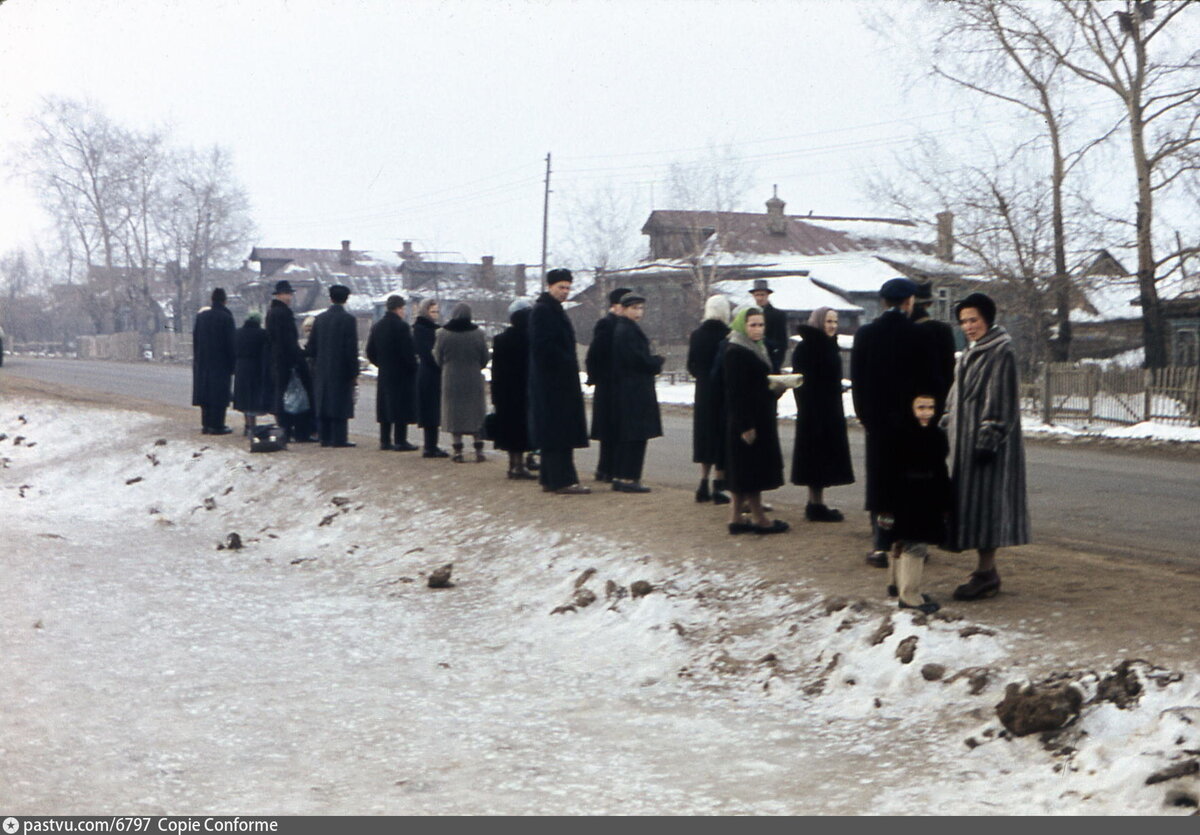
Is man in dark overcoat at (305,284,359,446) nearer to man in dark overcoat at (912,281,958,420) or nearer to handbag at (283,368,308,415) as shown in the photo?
handbag at (283,368,308,415)

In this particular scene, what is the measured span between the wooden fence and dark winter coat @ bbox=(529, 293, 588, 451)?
47.4ft

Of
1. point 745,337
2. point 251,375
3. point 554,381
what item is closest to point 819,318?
point 745,337

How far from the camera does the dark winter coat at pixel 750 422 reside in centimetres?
921

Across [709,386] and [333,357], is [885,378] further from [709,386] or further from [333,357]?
[333,357]

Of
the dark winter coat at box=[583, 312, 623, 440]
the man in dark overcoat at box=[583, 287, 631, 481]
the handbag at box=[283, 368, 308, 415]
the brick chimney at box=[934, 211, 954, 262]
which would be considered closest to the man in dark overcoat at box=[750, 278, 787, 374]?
the man in dark overcoat at box=[583, 287, 631, 481]

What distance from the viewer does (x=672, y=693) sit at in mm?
7539

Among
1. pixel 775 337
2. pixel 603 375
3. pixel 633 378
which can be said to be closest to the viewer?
pixel 775 337

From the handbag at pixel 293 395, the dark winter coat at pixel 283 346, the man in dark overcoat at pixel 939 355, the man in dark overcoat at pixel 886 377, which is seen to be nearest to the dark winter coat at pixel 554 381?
the man in dark overcoat at pixel 886 377

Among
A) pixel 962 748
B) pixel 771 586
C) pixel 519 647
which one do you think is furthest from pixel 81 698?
pixel 962 748

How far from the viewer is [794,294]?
57.8m

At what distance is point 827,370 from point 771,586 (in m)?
1.84

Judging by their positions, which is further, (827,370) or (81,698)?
(827,370)

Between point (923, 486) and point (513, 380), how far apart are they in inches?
234

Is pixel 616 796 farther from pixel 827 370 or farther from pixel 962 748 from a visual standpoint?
pixel 827 370
